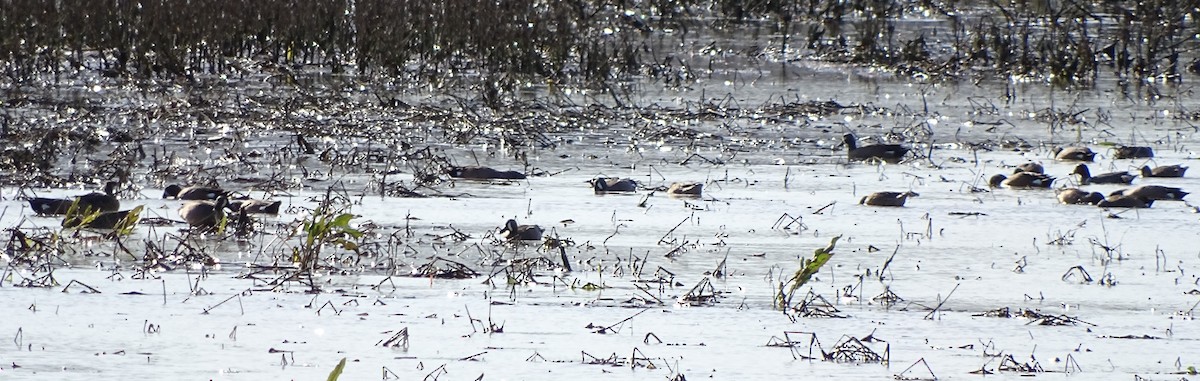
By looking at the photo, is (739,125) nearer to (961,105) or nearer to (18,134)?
(961,105)

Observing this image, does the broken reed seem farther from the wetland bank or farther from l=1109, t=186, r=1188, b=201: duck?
l=1109, t=186, r=1188, b=201: duck

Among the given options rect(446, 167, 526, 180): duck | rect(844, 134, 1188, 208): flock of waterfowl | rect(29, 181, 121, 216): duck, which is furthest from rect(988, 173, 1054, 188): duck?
rect(29, 181, 121, 216): duck

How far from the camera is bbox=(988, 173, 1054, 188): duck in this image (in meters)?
8.52

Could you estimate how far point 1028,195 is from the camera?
833 cm

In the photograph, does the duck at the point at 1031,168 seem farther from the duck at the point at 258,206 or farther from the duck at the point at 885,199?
the duck at the point at 258,206

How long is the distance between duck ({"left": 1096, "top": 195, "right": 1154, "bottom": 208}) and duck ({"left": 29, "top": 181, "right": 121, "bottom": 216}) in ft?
12.3

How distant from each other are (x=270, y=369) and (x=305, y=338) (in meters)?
0.39

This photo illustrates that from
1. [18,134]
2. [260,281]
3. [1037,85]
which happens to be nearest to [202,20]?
[18,134]

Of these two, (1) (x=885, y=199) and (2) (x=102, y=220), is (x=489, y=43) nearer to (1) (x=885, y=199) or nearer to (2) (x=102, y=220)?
(1) (x=885, y=199)

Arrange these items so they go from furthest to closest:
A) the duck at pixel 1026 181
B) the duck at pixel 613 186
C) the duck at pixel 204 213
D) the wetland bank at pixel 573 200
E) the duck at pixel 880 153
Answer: the duck at pixel 880 153
the duck at pixel 1026 181
the duck at pixel 613 186
the duck at pixel 204 213
the wetland bank at pixel 573 200

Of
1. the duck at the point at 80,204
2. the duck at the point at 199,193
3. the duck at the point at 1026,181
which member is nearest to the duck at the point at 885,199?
the duck at the point at 1026,181

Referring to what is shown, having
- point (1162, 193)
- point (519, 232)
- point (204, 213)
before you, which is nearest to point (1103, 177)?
point (1162, 193)

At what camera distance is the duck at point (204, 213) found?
6.66 metres

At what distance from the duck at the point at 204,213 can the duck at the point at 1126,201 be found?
342 cm
